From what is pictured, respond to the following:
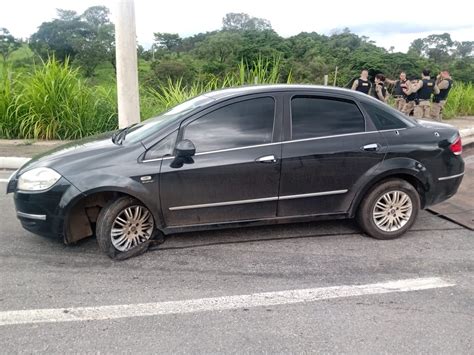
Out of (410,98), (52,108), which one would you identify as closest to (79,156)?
(52,108)

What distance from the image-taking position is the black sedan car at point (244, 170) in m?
3.85

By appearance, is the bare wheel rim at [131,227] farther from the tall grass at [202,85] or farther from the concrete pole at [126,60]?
the tall grass at [202,85]

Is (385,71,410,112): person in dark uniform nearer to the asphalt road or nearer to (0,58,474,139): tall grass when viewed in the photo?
(0,58,474,139): tall grass

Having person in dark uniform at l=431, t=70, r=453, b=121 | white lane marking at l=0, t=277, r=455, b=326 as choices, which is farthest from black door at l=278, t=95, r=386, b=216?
person in dark uniform at l=431, t=70, r=453, b=121

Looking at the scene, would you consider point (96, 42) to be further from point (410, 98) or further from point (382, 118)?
point (382, 118)

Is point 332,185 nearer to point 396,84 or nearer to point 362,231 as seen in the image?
point 362,231

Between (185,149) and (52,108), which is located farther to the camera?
(52,108)

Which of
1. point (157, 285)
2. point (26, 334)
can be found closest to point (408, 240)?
point (157, 285)

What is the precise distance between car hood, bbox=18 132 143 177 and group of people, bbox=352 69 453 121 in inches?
359

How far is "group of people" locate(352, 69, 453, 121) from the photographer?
12.3 meters

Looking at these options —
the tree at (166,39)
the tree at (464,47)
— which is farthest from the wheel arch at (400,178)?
the tree at (166,39)

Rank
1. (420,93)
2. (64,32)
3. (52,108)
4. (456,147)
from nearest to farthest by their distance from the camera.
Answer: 1. (456,147)
2. (52,108)
3. (420,93)
4. (64,32)

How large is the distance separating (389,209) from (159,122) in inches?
99.6

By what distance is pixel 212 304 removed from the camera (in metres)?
3.27
